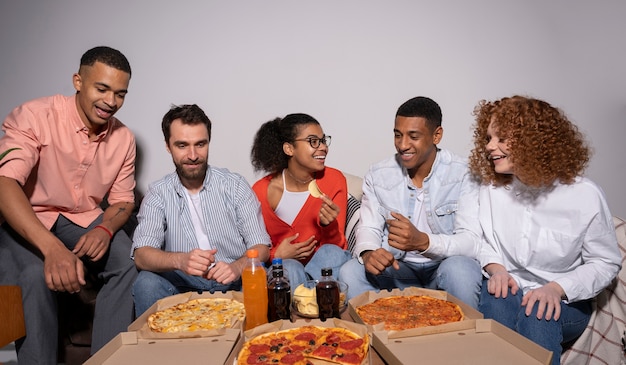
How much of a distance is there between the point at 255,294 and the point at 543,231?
1214mm

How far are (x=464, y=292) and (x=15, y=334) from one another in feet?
6.21

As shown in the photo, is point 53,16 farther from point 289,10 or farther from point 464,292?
point 464,292

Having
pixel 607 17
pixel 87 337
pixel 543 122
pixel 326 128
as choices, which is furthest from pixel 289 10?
pixel 87 337

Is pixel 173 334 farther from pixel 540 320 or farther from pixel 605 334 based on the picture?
Result: pixel 605 334

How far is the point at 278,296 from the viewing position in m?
1.88

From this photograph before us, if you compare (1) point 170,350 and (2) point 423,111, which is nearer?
(1) point 170,350

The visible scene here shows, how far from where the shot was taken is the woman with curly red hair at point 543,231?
1930mm

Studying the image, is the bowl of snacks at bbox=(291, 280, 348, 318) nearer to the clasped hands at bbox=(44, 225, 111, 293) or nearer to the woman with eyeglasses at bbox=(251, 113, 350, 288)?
the woman with eyeglasses at bbox=(251, 113, 350, 288)

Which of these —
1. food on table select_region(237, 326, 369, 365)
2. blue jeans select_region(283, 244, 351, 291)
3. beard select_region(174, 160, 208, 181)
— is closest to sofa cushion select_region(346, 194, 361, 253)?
blue jeans select_region(283, 244, 351, 291)

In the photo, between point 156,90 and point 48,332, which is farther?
→ point 156,90

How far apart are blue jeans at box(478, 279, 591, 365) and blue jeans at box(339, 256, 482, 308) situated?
75 millimetres

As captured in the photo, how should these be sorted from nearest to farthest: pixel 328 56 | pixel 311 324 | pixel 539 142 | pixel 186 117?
pixel 311 324 < pixel 539 142 < pixel 186 117 < pixel 328 56

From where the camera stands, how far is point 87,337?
8.35 ft

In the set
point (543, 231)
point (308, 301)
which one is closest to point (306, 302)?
point (308, 301)
